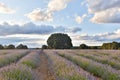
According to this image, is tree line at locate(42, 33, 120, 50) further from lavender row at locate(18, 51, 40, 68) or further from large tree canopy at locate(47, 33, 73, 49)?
lavender row at locate(18, 51, 40, 68)

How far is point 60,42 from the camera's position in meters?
81.1

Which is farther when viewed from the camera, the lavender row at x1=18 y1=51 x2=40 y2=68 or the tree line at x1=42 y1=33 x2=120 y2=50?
the tree line at x1=42 y1=33 x2=120 y2=50

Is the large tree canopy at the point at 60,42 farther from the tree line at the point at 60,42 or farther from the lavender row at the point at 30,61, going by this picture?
the lavender row at the point at 30,61

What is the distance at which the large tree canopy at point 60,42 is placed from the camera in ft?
264

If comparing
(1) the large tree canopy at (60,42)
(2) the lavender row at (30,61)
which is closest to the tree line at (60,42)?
(1) the large tree canopy at (60,42)

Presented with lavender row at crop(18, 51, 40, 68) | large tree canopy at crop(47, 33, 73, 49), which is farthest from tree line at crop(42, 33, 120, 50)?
lavender row at crop(18, 51, 40, 68)

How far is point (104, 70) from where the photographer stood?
35.1ft

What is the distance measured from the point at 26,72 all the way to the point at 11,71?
1.51ft

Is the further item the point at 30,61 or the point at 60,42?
the point at 60,42

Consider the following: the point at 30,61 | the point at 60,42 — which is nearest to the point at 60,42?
the point at 60,42

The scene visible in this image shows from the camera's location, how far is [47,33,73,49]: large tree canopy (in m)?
80.4

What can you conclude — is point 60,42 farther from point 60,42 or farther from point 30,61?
point 30,61

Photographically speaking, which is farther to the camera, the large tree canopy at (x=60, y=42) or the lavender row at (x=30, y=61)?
the large tree canopy at (x=60, y=42)

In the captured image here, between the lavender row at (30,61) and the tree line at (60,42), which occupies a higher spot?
the tree line at (60,42)
